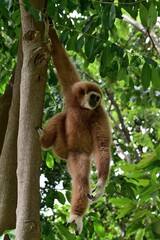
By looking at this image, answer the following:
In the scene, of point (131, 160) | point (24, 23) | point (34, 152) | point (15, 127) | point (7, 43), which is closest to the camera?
point (34, 152)

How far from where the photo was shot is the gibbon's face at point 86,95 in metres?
3.72

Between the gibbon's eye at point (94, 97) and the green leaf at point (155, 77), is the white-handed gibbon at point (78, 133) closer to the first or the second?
the gibbon's eye at point (94, 97)

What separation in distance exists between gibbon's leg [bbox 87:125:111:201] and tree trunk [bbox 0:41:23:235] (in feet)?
1.74

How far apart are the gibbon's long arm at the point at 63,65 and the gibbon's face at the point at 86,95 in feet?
0.22

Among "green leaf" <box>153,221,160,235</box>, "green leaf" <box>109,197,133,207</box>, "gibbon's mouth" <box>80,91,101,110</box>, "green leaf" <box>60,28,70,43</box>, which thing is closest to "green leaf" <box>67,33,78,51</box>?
"green leaf" <box>60,28,70,43</box>

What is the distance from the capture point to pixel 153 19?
3260 mm

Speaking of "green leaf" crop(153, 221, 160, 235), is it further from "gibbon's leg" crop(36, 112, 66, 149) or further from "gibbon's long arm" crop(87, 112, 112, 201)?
"gibbon's leg" crop(36, 112, 66, 149)

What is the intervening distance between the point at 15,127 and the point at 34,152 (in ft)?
2.71

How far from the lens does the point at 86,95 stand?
145 inches

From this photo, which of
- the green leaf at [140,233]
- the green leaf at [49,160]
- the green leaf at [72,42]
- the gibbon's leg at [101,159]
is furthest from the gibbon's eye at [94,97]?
the green leaf at [140,233]

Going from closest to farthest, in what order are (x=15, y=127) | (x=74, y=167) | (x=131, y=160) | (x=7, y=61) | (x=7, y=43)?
(x=15, y=127) → (x=74, y=167) → (x=7, y=61) → (x=7, y=43) → (x=131, y=160)

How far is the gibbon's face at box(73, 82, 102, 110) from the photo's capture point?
372 cm

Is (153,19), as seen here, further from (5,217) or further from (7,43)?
(7,43)

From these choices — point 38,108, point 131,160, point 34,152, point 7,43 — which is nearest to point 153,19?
point 38,108
